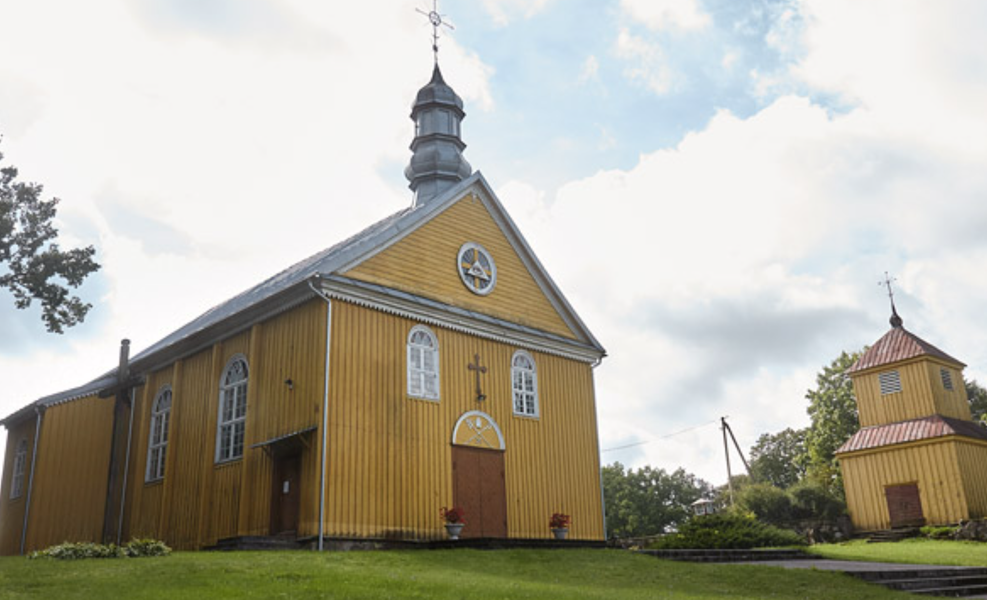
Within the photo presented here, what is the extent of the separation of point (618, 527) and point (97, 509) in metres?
44.9

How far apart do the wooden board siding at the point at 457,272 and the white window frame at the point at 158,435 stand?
7.18 metres

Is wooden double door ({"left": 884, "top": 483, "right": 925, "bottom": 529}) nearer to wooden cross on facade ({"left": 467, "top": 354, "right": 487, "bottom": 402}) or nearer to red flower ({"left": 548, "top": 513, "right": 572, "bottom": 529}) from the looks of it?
red flower ({"left": 548, "top": 513, "right": 572, "bottom": 529})

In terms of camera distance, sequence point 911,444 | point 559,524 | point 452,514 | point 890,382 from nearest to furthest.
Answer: point 452,514 → point 559,524 → point 911,444 → point 890,382

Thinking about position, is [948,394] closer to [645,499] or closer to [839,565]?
[839,565]

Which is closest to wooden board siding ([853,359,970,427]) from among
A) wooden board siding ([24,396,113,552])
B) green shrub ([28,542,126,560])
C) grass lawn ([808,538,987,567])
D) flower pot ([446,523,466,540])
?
grass lawn ([808,538,987,567])

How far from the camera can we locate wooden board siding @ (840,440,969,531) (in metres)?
30.1

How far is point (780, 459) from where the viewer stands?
198 ft

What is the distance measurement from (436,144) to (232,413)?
36.4 ft

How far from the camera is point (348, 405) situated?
691 inches

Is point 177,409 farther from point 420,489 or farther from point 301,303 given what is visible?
point 420,489

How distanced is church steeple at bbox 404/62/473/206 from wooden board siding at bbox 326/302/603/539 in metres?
7.10

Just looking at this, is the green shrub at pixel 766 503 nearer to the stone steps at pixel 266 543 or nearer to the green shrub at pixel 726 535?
the green shrub at pixel 726 535

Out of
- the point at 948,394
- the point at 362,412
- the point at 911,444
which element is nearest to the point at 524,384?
the point at 362,412

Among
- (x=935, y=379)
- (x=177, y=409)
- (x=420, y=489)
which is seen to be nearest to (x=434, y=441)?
(x=420, y=489)
